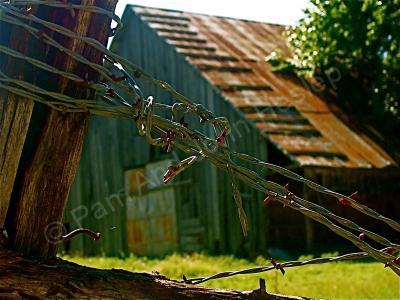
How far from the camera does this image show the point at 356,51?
1830 cm

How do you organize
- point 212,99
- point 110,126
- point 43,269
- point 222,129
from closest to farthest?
point 43,269 < point 222,129 < point 212,99 < point 110,126

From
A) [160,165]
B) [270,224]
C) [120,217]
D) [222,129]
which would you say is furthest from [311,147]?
[222,129]

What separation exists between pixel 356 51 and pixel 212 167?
416 cm

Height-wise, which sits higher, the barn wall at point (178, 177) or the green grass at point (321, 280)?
the barn wall at point (178, 177)

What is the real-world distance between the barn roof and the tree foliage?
2.43ft

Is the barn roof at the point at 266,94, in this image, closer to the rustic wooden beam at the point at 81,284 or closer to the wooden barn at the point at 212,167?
the wooden barn at the point at 212,167

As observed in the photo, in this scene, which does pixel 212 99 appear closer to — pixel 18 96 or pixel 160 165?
pixel 160 165

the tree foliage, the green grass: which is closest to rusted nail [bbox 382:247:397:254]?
A: the green grass

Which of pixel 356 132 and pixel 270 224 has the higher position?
pixel 356 132

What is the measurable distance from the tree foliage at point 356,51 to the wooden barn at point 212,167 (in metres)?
0.73

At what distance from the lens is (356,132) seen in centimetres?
1739

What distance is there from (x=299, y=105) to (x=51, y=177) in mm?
15234

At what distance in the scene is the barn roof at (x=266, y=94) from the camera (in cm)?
1540

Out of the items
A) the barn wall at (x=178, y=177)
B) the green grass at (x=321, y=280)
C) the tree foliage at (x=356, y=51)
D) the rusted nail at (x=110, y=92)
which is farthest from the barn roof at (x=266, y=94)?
the rusted nail at (x=110, y=92)
